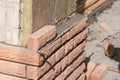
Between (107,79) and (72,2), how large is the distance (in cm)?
214

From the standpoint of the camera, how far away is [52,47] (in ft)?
13.2

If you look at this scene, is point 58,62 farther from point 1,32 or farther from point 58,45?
point 1,32

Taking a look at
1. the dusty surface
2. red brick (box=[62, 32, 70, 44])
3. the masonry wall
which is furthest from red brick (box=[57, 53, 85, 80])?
the dusty surface

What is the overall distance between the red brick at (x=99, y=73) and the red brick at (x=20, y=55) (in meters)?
2.27

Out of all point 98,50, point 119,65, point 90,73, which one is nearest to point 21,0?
point 90,73

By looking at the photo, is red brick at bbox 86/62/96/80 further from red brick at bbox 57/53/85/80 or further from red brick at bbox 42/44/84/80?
red brick at bbox 42/44/84/80

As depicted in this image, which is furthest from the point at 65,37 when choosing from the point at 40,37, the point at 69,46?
the point at 40,37

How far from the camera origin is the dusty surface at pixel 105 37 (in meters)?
7.40

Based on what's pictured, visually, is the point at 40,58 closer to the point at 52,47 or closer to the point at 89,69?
the point at 52,47

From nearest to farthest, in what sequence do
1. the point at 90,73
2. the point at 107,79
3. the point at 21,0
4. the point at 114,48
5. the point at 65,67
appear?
the point at 21,0 < the point at 65,67 < the point at 90,73 < the point at 107,79 < the point at 114,48

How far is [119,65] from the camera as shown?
719 centimetres

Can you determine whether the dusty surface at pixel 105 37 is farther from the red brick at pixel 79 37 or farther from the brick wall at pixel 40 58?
the brick wall at pixel 40 58

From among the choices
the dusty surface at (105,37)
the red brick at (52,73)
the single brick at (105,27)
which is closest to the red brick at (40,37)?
the red brick at (52,73)

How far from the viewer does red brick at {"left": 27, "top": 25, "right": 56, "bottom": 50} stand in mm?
3715
